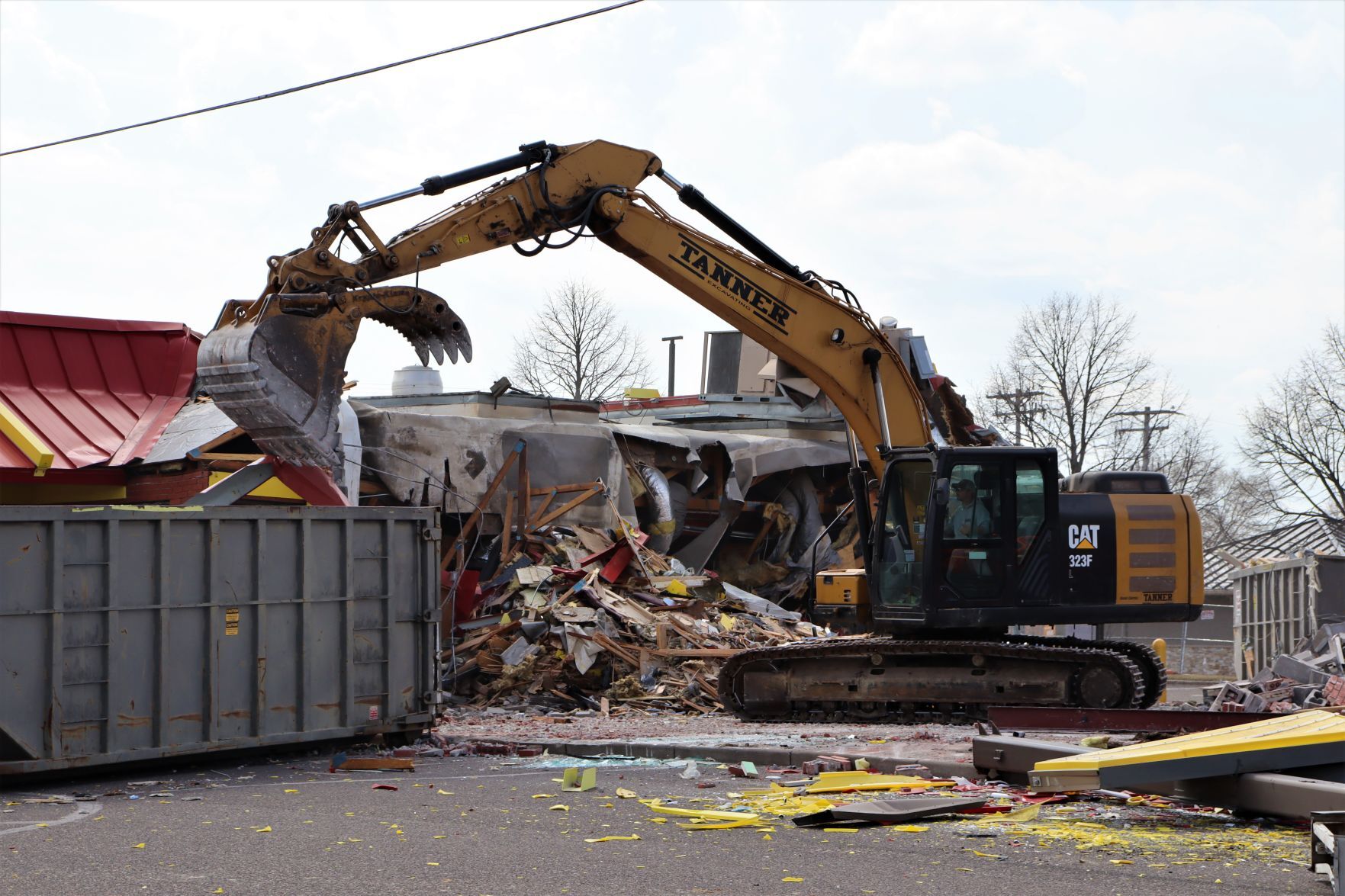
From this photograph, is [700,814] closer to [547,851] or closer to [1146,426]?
[547,851]

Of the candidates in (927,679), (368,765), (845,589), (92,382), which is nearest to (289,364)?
(368,765)

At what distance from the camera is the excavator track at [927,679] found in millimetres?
13523

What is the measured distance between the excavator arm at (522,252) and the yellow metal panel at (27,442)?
15.7 ft

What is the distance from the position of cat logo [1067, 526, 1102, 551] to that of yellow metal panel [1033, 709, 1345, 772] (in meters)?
5.18

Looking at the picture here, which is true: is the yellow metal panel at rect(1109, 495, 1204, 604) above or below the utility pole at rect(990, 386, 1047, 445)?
below

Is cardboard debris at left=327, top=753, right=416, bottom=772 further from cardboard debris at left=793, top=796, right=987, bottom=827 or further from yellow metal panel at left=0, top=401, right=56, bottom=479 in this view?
yellow metal panel at left=0, top=401, right=56, bottom=479

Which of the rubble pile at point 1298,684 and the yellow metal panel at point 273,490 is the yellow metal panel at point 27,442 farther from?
the rubble pile at point 1298,684

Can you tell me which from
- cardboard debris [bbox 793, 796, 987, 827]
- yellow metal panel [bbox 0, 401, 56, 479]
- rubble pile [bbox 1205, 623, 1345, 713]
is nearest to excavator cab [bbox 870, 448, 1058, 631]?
rubble pile [bbox 1205, 623, 1345, 713]

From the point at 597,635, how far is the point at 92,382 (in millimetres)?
6343

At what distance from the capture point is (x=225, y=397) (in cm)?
1075

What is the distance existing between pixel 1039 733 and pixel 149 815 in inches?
247

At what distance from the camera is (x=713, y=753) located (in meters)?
11.2

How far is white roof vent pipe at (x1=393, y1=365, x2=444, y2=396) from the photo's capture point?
89.8 feet

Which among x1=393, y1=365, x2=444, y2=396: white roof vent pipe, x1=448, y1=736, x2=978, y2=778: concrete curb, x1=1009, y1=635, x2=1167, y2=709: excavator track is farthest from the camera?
x1=393, y1=365, x2=444, y2=396: white roof vent pipe
